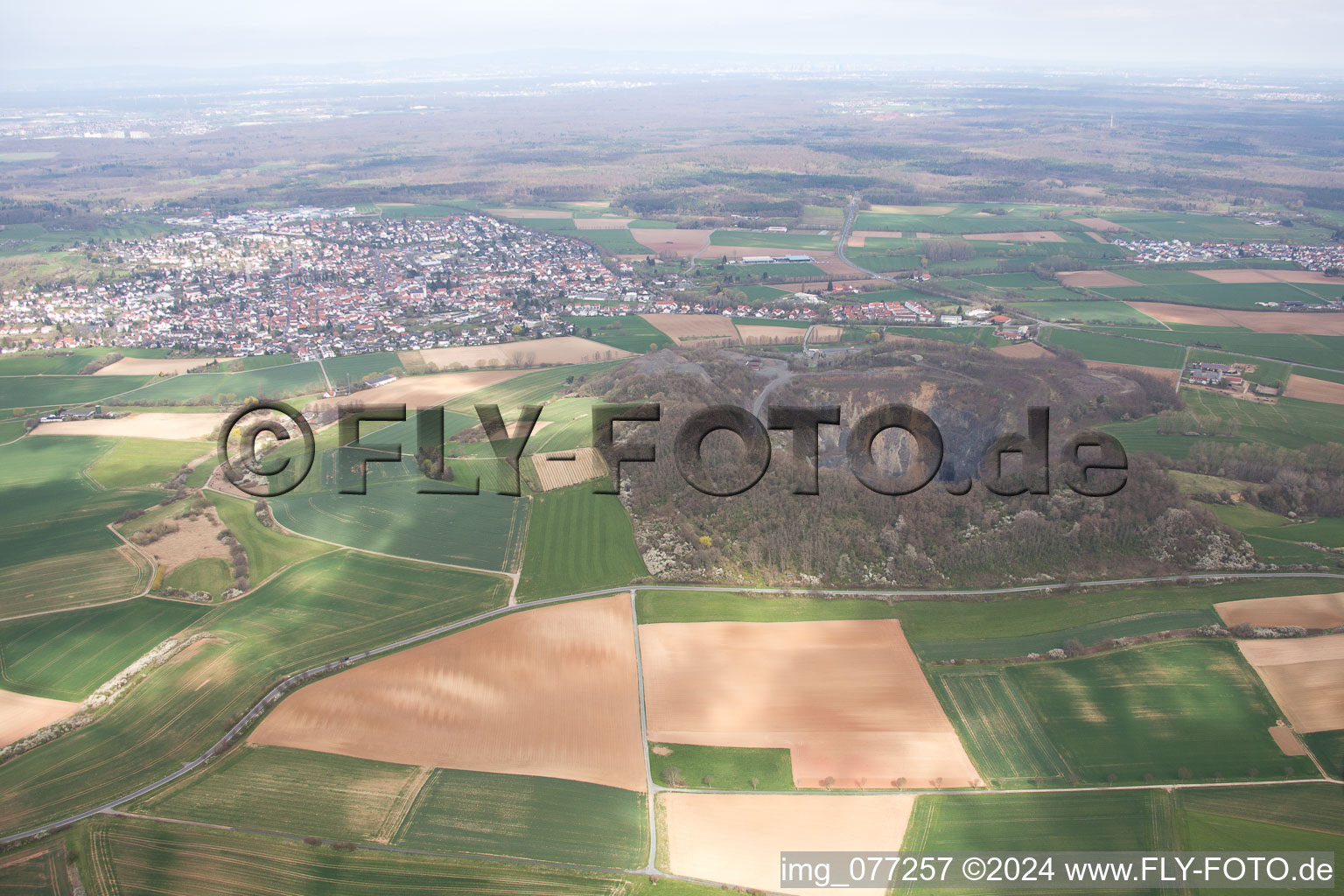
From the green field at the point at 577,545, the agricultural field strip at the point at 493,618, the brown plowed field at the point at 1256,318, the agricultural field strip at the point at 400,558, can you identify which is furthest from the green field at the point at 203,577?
the brown plowed field at the point at 1256,318

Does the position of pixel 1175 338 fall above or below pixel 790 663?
above

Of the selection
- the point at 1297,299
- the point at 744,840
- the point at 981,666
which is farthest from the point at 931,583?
the point at 1297,299

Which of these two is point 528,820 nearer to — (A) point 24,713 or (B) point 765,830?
(B) point 765,830

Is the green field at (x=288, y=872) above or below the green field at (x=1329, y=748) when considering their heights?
below

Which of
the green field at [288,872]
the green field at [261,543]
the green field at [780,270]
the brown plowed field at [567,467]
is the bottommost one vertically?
the green field at [288,872]

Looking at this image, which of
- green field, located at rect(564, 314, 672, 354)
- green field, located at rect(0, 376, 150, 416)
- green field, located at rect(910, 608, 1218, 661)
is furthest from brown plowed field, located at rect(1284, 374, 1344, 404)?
green field, located at rect(0, 376, 150, 416)

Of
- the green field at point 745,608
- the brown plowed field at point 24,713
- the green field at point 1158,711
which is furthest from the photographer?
the green field at point 745,608

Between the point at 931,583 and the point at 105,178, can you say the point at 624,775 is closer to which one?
the point at 931,583

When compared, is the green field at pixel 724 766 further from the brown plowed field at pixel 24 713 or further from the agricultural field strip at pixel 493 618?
the brown plowed field at pixel 24 713
